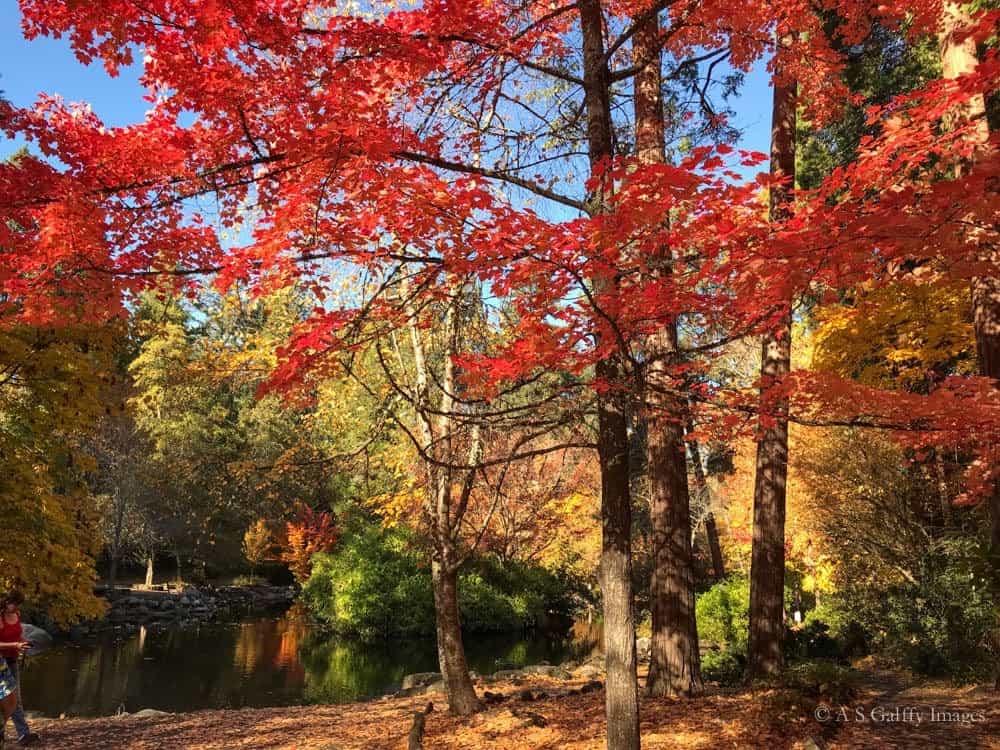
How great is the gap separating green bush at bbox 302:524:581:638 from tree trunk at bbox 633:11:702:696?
12745 mm

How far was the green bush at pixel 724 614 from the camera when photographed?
12430mm

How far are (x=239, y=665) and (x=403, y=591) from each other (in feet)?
16.0

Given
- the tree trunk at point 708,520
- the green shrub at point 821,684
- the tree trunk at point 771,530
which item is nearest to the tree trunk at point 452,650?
the tree trunk at point 771,530

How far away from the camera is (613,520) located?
4.21m

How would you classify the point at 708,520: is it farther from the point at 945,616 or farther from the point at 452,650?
the point at 452,650

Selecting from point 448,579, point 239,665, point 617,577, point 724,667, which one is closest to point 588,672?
point 724,667

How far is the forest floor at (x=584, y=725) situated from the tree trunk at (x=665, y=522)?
34cm

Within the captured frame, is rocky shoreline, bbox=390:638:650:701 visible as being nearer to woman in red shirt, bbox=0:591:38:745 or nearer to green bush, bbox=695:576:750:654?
green bush, bbox=695:576:750:654

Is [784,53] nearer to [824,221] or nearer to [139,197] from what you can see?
[824,221]

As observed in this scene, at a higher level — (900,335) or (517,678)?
(900,335)

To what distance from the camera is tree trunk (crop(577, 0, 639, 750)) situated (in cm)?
397

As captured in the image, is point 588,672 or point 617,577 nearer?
point 617,577

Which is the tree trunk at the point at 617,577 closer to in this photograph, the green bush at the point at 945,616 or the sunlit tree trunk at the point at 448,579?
the sunlit tree trunk at the point at 448,579

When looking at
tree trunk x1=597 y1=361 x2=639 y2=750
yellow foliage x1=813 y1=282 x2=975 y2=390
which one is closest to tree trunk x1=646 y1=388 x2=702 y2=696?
tree trunk x1=597 y1=361 x2=639 y2=750
